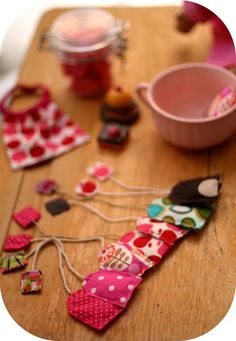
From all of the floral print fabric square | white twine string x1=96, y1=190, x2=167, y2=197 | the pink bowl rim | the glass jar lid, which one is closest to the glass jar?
the glass jar lid

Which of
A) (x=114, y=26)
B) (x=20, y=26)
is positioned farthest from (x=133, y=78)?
(x=20, y=26)

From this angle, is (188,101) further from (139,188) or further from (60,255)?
(60,255)

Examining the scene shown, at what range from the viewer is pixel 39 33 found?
1069 mm

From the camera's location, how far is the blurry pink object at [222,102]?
0.73 metres

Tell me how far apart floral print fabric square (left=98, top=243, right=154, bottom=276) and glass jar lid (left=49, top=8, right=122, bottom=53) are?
392 mm

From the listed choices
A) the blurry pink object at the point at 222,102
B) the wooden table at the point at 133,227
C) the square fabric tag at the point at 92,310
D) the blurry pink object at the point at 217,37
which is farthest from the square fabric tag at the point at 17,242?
the blurry pink object at the point at 217,37

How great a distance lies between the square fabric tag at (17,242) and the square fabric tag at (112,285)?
0.11 meters

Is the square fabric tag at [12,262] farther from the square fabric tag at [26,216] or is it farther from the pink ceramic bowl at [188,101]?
the pink ceramic bowl at [188,101]

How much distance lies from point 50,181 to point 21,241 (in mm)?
124

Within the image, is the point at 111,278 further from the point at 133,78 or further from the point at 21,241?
the point at 133,78

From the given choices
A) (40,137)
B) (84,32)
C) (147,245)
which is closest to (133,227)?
(147,245)

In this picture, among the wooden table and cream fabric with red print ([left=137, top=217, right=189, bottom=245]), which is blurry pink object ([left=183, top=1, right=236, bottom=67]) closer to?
the wooden table

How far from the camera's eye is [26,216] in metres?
0.71

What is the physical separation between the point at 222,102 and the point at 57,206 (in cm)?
30
